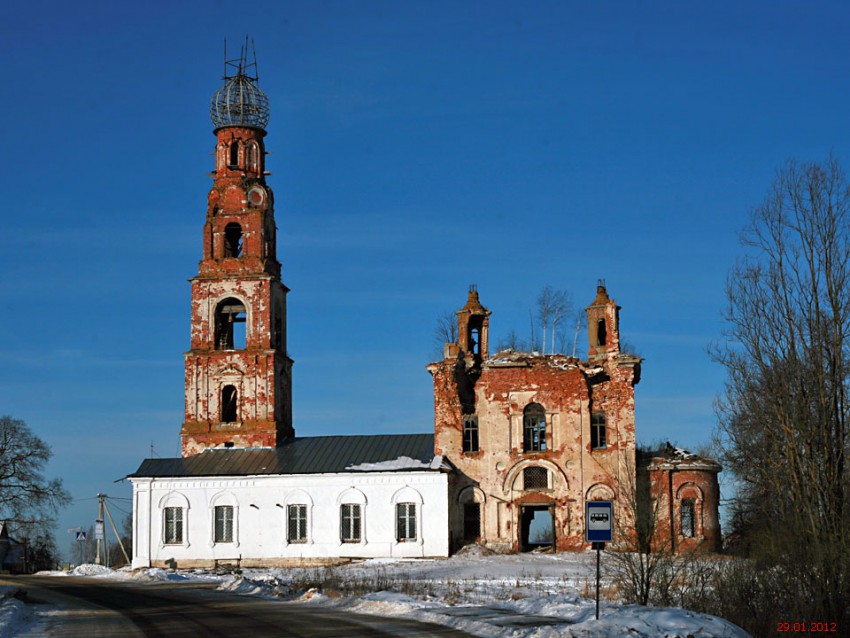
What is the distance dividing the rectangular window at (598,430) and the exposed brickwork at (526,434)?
47 millimetres

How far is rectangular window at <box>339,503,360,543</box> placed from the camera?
44.4 m

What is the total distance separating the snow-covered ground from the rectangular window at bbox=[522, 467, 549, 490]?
3393 millimetres

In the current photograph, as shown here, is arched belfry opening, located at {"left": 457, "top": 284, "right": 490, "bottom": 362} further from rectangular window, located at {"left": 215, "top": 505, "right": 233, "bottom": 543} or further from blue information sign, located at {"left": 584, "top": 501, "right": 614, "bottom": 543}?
blue information sign, located at {"left": 584, "top": 501, "right": 614, "bottom": 543}

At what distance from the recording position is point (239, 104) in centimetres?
5216

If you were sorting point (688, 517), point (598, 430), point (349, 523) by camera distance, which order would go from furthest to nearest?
point (598, 430) < point (349, 523) < point (688, 517)

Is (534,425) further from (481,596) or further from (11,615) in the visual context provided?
(11,615)

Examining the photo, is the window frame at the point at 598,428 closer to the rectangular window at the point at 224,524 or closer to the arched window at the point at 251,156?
the rectangular window at the point at 224,524

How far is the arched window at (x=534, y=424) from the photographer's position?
45219 millimetres

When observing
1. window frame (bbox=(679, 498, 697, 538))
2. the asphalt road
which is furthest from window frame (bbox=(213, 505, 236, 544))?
window frame (bbox=(679, 498, 697, 538))

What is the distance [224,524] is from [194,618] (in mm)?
23210

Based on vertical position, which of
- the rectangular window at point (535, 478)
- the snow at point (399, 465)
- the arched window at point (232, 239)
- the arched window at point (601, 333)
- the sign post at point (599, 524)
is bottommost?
the sign post at point (599, 524)

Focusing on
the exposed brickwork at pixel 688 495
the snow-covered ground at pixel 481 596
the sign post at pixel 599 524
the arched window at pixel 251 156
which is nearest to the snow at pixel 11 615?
the snow-covered ground at pixel 481 596

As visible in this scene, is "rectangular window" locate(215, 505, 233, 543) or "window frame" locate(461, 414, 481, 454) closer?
"window frame" locate(461, 414, 481, 454)

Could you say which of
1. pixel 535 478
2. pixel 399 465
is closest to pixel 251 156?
pixel 399 465
